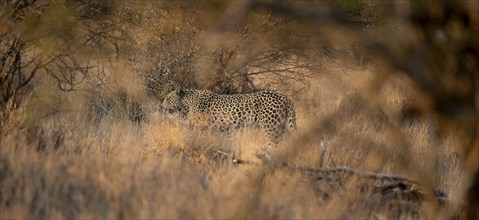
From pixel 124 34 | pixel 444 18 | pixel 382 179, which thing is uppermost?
pixel 124 34

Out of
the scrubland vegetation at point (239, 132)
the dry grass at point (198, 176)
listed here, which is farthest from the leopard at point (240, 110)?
the dry grass at point (198, 176)

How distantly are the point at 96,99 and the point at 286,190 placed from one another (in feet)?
19.1

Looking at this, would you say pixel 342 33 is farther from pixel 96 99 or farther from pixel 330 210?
pixel 96 99

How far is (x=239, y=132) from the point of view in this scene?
373 inches

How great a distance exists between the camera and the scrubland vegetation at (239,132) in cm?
343

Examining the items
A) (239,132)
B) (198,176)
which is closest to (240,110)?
(239,132)

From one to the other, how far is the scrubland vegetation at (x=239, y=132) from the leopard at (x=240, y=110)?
0.42m

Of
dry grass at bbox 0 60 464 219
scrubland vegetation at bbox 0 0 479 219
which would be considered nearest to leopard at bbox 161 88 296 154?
scrubland vegetation at bbox 0 0 479 219

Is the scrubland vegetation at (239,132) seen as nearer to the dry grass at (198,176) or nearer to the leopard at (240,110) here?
the dry grass at (198,176)

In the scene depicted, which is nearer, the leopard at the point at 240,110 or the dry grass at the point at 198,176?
the dry grass at the point at 198,176

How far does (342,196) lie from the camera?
5531 mm

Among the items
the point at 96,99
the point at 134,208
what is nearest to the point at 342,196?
the point at 134,208

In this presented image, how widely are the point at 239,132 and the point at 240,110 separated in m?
0.99

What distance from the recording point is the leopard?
10.3 m
